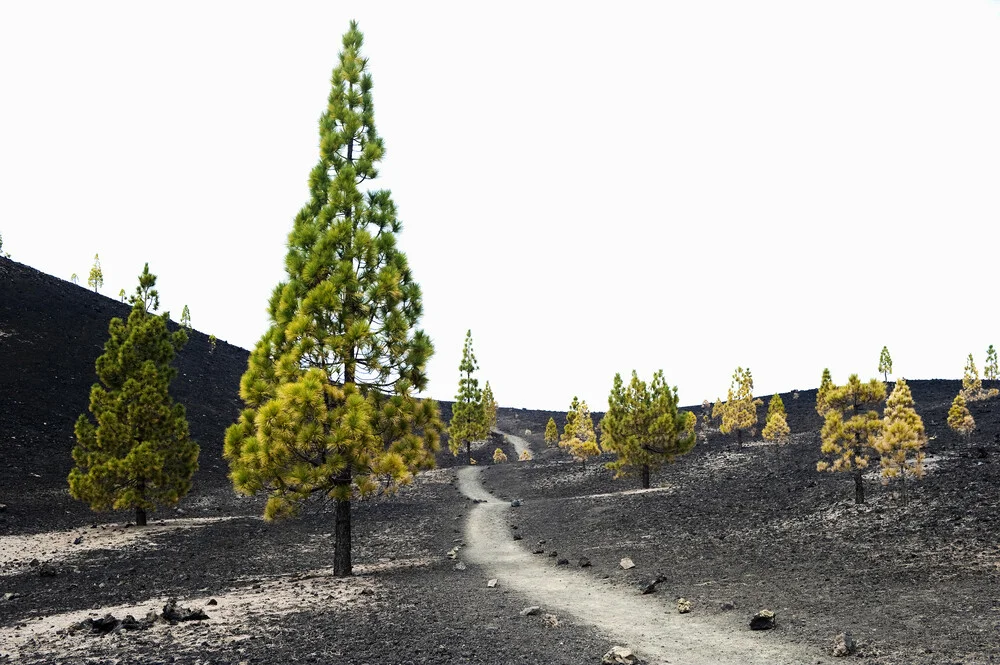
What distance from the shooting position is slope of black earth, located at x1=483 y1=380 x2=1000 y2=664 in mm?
10102

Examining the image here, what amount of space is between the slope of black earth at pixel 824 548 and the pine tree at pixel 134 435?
645 inches

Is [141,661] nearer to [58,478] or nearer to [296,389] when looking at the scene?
[296,389]

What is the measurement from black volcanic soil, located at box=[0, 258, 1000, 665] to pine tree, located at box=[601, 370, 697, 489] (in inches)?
83.6

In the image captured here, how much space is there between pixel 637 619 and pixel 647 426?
24905mm

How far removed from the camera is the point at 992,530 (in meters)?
16.1

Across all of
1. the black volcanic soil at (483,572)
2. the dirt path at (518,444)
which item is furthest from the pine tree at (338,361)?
the dirt path at (518,444)

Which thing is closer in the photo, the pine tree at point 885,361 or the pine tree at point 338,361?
the pine tree at point 338,361

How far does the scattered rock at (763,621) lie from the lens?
10.5 meters

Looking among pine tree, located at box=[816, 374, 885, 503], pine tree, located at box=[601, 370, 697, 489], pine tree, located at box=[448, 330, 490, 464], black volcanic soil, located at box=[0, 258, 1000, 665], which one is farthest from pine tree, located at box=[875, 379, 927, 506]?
pine tree, located at box=[448, 330, 490, 464]

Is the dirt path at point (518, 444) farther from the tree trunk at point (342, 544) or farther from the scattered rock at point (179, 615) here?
the scattered rock at point (179, 615)

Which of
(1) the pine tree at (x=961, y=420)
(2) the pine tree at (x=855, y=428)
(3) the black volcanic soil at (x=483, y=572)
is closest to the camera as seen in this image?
(3) the black volcanic soil at (x=483, y=572)

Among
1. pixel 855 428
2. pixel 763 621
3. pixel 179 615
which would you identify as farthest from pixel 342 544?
pixel 855 428

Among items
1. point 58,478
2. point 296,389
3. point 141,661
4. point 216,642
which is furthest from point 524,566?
point 58,478

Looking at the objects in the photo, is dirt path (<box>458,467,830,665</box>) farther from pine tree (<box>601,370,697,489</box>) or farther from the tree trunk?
pine tree (<box>601,370,697,489</box>)
